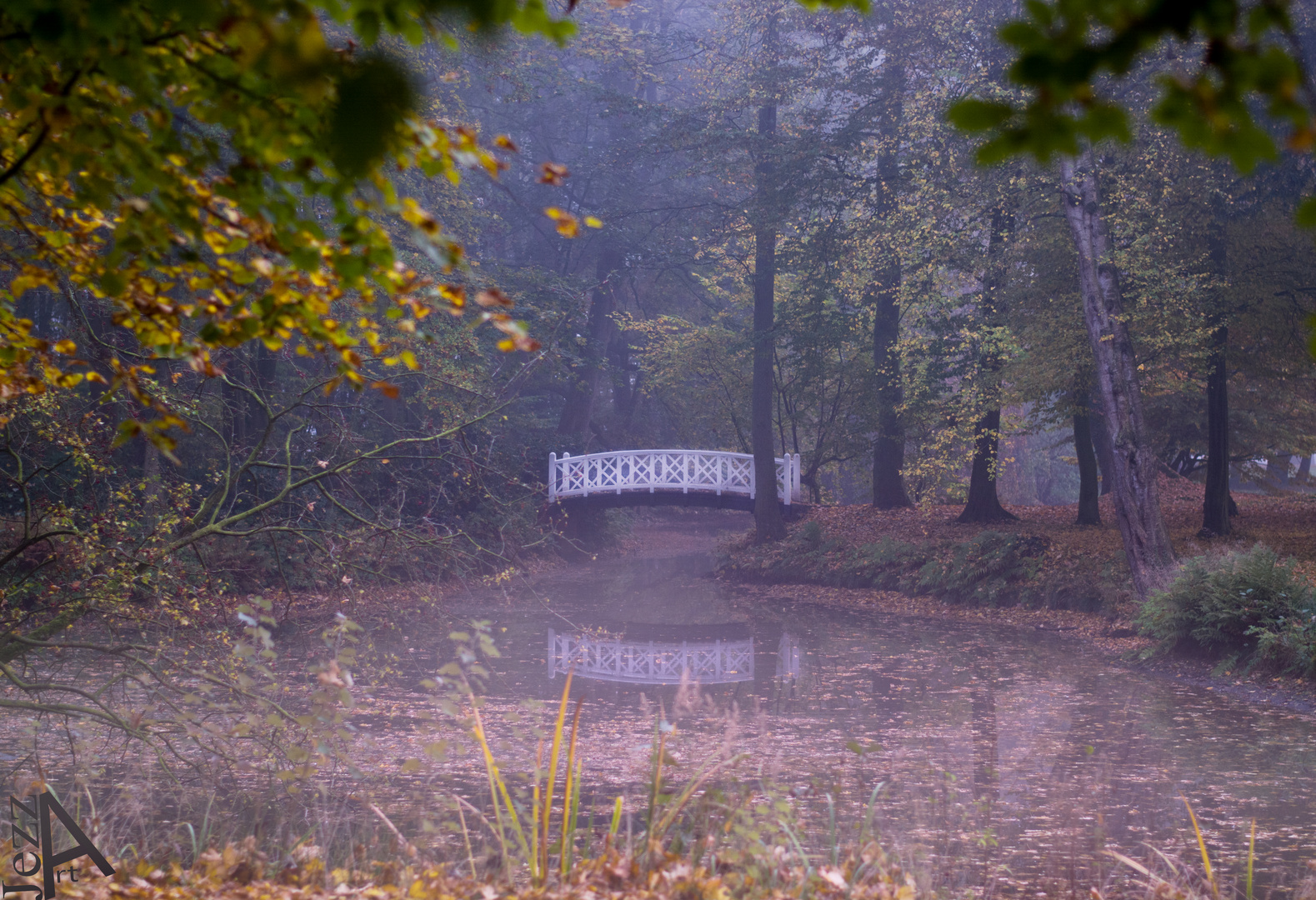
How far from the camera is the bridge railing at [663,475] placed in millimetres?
20094

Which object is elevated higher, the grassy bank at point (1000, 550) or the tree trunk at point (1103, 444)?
the tree trunk at point (1103, 444)

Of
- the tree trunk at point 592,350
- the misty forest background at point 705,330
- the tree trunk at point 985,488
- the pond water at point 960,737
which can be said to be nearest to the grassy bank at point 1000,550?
the tree trunk at point 985,488

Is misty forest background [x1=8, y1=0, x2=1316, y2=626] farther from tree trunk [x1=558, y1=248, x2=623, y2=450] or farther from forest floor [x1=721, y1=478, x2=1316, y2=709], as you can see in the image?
forest floor [x1=721, y1=478, x2=1316, y2=709]

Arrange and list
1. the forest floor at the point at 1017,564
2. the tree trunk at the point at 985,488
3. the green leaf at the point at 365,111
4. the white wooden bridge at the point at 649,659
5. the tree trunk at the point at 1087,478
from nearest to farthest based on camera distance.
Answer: the green leaf at the point at 365,111 → the white wooden bridge at the point at 649,659 → the forest floor at the point at 1017,564 → the tree trunk at the point at 1087,478 → the tree trunk at the point at 985,488

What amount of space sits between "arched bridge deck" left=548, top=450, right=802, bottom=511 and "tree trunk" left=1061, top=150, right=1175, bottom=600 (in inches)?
357

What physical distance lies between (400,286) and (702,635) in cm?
1114

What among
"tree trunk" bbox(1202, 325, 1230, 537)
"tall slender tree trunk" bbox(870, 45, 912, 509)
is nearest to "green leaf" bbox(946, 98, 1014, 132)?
"tree trunk" bbox(1202, 325, 1230, 537)

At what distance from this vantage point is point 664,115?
20250 mm

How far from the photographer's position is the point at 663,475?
68.0ft

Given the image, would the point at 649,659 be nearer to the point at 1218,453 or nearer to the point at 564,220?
the point at 1218,453

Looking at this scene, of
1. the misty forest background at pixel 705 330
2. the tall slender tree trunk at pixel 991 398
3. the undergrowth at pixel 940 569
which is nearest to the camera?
the misty forest background at pixel 705 330

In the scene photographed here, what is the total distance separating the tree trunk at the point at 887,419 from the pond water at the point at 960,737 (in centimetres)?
614

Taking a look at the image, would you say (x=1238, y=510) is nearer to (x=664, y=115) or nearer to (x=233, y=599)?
(x=664, y=115)

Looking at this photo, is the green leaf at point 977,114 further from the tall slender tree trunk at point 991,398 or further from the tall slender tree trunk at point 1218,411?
the tall slender tree trunk at point 991,398
